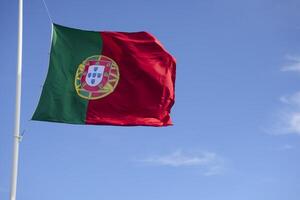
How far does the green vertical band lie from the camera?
2022 centimetres

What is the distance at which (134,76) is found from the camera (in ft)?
72.5

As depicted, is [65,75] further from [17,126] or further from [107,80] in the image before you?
[17,126]

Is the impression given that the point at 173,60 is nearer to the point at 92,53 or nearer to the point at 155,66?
the point at 155,66

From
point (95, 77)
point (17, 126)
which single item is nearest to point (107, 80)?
point (95, 77)

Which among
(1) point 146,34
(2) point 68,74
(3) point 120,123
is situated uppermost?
(1) point 146,34

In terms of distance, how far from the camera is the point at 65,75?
21.2 m

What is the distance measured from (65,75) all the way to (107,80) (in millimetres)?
1562

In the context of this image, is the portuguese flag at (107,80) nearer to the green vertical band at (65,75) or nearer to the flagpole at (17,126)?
the green vertical band at (65,75)

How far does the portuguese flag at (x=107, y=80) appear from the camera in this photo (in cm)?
2072

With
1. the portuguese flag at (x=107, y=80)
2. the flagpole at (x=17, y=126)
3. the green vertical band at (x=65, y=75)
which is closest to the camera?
the flagpole at (x=17, y=126)

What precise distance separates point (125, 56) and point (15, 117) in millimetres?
5094

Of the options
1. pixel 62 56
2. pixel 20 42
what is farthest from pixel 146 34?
pixel 20 42

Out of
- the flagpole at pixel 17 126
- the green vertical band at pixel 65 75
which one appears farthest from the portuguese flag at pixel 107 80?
the flagpole at pixel 17 126

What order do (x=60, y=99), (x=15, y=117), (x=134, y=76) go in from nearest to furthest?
(x=15, y=117) < (x=60, y=99) < (x=134, y=76)
